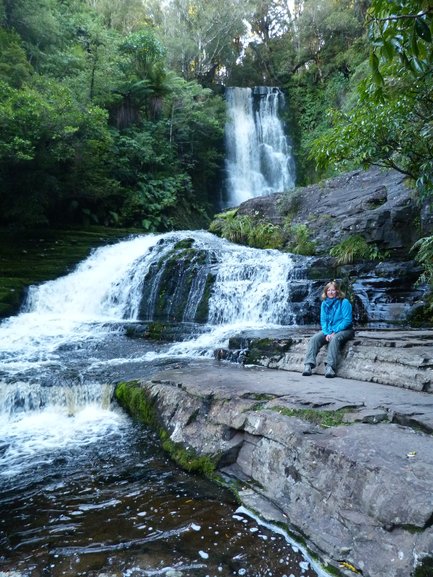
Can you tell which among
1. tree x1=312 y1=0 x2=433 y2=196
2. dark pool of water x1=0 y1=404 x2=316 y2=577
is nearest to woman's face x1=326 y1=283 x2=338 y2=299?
tree x1=312 y1=0 x2=433 y2=196

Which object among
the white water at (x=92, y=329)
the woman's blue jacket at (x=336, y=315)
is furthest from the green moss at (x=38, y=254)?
the woman's blue jacket at (x=336, y=315)

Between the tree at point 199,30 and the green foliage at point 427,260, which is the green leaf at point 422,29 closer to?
the green foliage at point 427,260

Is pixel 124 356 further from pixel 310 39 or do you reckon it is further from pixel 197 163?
pixel 310 39

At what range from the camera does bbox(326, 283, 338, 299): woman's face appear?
6043mm

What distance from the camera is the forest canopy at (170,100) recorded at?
625 cm

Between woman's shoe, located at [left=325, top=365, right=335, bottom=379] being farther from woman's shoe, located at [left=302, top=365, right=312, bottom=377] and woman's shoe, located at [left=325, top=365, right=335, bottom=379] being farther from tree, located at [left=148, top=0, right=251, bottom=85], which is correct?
tree, located at [left=148, top=0, right=251, bottom=85]

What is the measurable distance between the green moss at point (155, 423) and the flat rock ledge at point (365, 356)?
201cm

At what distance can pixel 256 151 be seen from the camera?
2431 cm

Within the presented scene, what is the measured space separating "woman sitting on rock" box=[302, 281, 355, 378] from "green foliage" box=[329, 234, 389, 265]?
5231 mm

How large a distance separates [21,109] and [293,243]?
9163 mm

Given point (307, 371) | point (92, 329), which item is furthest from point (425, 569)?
point (92, 329)

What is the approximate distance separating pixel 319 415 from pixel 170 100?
846 inches

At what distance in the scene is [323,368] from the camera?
5.94 m

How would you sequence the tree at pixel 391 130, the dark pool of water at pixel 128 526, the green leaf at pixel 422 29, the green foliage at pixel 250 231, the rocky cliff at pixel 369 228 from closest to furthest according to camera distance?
the green leaf at pixel 422 29
the dark pool of water at pixel 128 526
the tree at pixel 391 130
the rocky cliff at pixel 369 228
the green foliage at pixel 250 231
